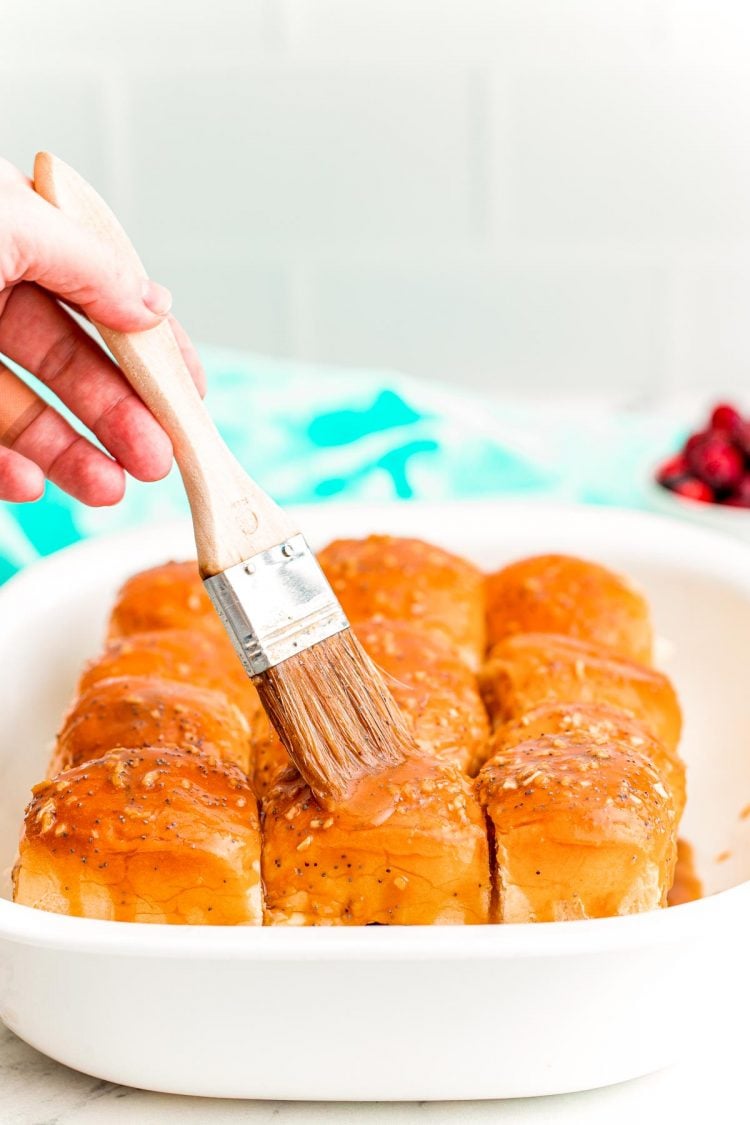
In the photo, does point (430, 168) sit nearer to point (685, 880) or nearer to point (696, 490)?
point (696, 490)

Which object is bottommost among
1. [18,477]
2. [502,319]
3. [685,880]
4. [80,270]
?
[502,319]

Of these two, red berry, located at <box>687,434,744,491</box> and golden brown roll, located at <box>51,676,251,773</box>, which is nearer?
golden brown roll, located at <box>51,676,251,773</box>

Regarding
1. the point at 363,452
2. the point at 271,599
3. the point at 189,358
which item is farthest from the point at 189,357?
the point at 363,452

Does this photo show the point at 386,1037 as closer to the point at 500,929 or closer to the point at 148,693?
the point at 500,929

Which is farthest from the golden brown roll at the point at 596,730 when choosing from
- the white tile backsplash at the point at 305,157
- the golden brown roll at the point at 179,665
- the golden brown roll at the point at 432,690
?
the white tile backsplash at the point at 305,157

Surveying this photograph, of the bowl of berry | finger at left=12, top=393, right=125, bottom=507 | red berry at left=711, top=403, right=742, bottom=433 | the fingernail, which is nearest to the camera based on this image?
the fingernail

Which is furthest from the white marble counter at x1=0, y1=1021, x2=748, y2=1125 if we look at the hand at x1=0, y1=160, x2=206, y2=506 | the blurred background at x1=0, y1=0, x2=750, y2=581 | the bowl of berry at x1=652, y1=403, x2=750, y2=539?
the blurred background at x1=0, y1=0, x2=750, y2=581

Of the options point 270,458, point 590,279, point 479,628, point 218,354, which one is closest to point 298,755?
point 479,628

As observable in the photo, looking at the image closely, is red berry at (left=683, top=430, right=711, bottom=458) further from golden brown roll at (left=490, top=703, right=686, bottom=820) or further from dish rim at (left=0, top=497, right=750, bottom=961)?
dish rim at (left=0, top=497, right=750, bottom=961)
